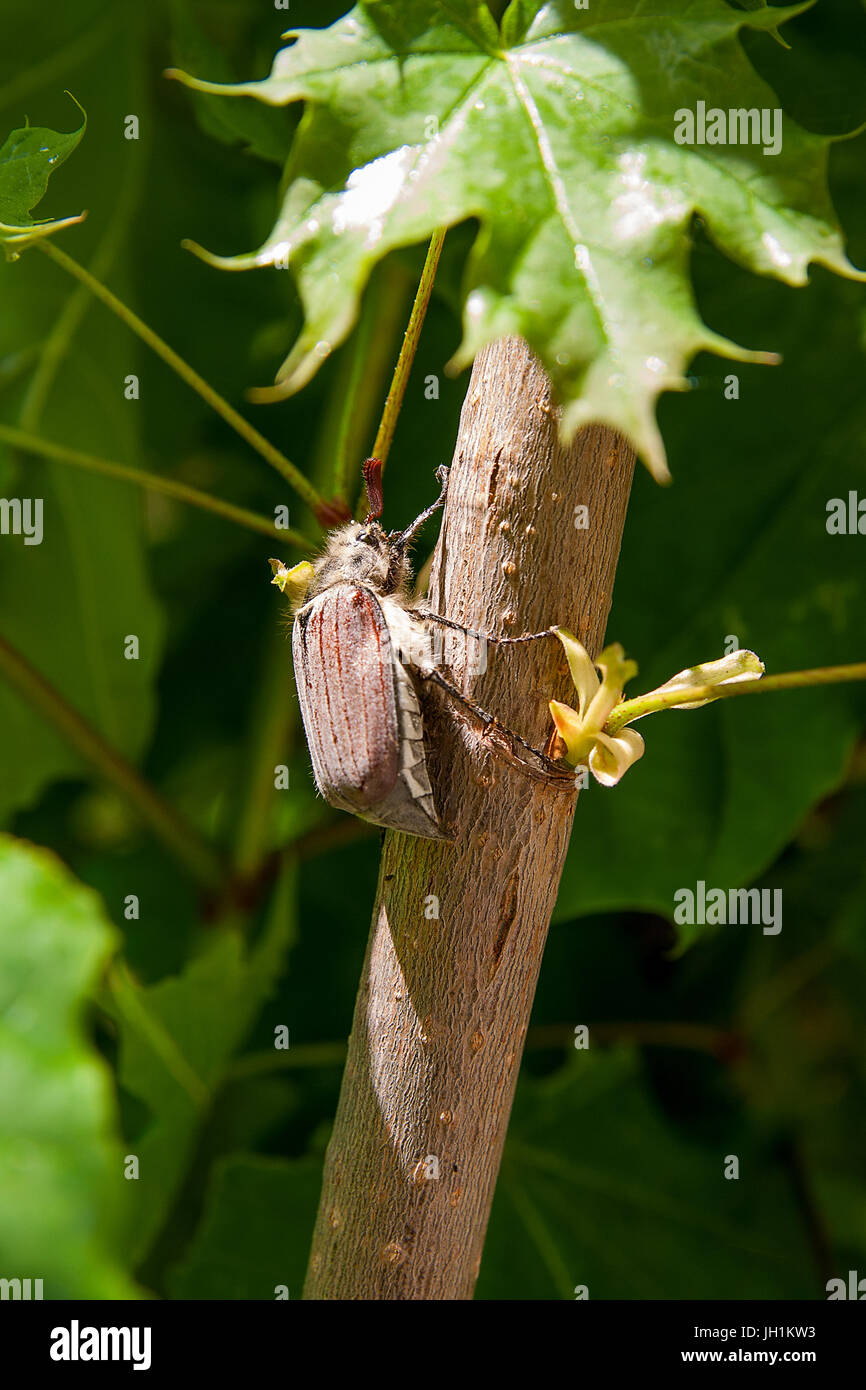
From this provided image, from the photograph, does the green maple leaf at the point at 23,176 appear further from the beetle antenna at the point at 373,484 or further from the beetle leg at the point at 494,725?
the beetle leg at the point at 494,725

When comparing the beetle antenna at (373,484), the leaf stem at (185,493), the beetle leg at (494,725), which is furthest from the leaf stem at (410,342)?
the beetle leg at (494,725)

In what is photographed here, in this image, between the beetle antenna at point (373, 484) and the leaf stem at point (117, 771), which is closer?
the beetle antenna at point (373, 484)

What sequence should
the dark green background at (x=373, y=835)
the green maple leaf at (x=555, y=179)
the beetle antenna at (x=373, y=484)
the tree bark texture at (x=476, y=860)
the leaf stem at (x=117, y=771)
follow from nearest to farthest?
the green maple leaf at (x=555, y=179) → the tree bark texture at (x=476, y=860) → the beetle antenna at (x=373, y=484) → the dark green background at (x=373, y=835) → the leaf stem at (x=117, y=771)

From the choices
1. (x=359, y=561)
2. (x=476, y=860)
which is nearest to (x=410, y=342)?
(x=359, y=561)

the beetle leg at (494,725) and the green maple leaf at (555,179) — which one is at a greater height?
the green maple leaf at (555,179)

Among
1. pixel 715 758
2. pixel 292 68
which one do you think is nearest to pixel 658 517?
pixel 715 758

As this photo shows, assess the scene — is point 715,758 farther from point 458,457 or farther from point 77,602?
point 77,602

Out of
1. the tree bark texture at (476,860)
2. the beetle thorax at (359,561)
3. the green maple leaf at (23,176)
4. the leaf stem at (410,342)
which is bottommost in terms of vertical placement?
the tree bark texture at (476,860)
